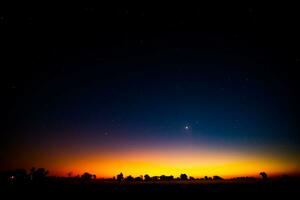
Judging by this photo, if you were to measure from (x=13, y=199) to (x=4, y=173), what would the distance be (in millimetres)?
166626

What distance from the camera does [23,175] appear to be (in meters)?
186

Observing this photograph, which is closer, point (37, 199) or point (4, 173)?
point (37, 199)

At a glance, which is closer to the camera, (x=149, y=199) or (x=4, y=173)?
(x=149, y=199)

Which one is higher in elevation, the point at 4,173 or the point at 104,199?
the point at 4,173

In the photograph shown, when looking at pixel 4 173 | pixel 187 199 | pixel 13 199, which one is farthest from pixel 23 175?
pixel 187 199

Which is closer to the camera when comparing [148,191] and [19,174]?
[148,191]

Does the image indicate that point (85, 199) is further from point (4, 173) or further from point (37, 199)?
point (4, 173)

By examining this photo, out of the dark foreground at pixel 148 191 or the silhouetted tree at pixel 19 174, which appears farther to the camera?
the silhouetted tree at pixel 19 174

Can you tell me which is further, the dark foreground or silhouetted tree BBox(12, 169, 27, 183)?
silhouetted tree BBox(12, 169, 27, 183)

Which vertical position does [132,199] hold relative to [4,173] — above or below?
below

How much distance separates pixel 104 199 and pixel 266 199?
2497cm

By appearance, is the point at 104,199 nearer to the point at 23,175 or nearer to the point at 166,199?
the point at 166,199

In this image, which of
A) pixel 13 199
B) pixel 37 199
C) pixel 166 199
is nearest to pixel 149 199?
pixel 166 199

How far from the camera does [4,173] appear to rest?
590 feet
